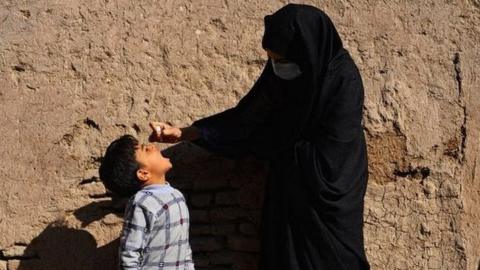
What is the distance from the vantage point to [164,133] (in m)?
3.20

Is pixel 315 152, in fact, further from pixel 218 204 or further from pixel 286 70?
pixel 218 204

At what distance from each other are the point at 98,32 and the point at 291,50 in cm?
83

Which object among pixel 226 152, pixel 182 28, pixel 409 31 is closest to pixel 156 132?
pixel 226 152

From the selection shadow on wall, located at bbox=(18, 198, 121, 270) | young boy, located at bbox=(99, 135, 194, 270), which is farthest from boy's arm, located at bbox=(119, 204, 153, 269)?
shadow on wall, located at bbox=(18, 198, 121, 270)

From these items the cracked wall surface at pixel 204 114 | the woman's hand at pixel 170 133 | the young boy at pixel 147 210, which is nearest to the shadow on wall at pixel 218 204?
the cracked wall surface at pixel 204 114

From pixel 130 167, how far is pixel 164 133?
0.78ft

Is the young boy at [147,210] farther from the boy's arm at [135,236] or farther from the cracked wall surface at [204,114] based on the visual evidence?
the cracked wall surface at [204,114]

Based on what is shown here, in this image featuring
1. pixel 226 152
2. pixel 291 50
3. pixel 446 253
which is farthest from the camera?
pixel 446 253

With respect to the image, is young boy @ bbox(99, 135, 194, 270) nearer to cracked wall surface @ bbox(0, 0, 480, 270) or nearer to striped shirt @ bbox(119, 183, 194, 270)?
striped shirt @ bbox(119, 183, 194, 270)

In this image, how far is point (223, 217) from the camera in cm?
345

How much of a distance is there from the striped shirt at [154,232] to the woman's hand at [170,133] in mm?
248

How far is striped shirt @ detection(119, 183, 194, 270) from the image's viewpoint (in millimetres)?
2908

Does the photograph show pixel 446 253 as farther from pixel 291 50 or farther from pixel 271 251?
pixel 291 50

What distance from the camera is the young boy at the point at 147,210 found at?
2912 millimetres
